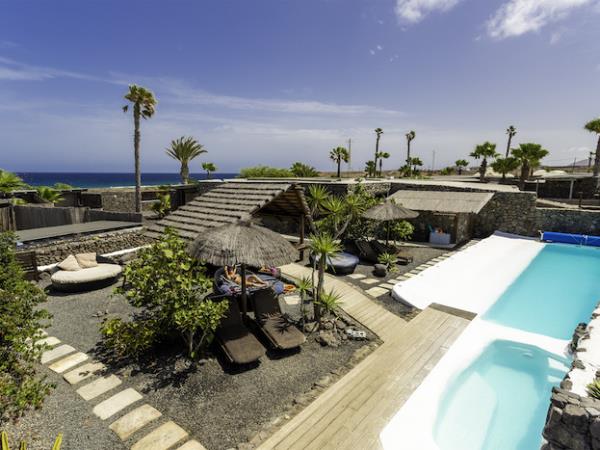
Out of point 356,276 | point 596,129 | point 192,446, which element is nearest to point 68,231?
point 192,446

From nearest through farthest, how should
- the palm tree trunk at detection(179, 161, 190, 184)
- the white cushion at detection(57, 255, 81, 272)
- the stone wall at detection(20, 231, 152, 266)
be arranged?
the white cushion at detection(57, 255, 81, 272) < the stone wall at detection(20, 231, 152, 266) < the palm tree trunk at detection(179, 161, 190, 184)

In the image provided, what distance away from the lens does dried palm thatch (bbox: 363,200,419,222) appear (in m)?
15.5

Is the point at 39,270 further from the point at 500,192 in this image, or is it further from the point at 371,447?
the point at 500,192

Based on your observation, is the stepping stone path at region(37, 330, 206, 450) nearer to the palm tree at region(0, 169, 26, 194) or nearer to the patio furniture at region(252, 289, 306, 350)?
the patio furniture at region(252, 289, 306, 350)

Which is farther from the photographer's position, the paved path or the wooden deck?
the paved path

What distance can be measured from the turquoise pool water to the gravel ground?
8.04ft

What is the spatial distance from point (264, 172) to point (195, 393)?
2961 centimetres

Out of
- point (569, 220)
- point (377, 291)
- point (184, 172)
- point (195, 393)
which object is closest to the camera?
point (195, 393)

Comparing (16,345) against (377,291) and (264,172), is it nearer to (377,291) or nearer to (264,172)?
(377,291)

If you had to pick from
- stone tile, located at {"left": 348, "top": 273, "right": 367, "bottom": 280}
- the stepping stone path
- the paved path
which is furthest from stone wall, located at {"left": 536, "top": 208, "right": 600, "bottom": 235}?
the paved path

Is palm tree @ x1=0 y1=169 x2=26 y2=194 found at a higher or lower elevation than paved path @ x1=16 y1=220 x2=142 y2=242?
higher

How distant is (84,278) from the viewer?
10867 mm

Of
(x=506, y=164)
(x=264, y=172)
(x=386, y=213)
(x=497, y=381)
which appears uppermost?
(x=506, y=164)

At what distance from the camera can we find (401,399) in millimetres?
5941
